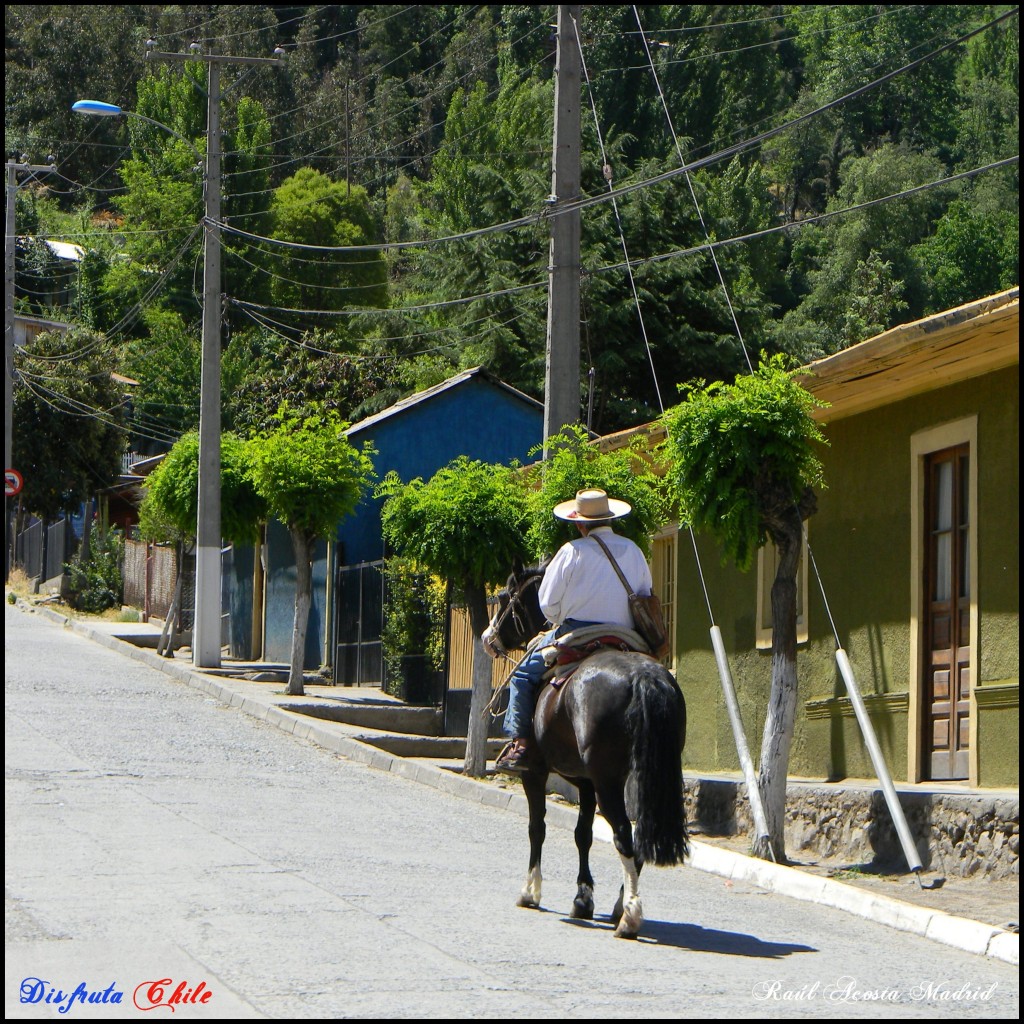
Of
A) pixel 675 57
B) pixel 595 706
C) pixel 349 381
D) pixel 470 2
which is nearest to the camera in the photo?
pixel 595 706

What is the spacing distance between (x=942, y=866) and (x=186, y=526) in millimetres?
20478

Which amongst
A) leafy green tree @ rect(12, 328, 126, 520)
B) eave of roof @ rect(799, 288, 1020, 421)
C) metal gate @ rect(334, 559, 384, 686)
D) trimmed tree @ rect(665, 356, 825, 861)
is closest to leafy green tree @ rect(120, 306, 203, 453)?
leafy green tree @ rect(12, 328, 126, 520)

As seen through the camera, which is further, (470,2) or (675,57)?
(470,2)

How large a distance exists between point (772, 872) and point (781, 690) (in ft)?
5.14

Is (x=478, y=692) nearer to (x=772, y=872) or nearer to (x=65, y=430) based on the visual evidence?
(x=772, y=872)

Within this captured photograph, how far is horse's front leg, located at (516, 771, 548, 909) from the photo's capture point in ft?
29.3

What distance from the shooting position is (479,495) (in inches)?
671

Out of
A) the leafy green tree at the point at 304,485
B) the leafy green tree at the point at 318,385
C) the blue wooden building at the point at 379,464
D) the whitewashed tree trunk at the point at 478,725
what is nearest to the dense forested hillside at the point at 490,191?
the leafy green tree at the point at 318,385

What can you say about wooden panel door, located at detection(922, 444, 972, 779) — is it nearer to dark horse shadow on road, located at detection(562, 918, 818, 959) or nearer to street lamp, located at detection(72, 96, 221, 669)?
dark horse shadow on road, located at detection(562, 918, 818, 959)

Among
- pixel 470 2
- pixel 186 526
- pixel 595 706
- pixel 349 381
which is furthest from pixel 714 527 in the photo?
pixel 470 2

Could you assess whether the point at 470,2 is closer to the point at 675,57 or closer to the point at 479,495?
the point at 675,57

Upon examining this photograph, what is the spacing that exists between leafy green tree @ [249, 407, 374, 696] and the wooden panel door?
11804 millimetres

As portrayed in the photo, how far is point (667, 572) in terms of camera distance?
58.9 ft

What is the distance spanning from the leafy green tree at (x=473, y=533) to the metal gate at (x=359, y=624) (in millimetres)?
8162
